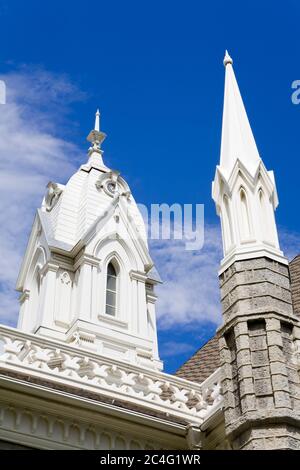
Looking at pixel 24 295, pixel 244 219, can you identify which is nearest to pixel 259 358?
pixel 244 219

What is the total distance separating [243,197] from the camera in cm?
1134

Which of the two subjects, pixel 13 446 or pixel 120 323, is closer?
pixel 13 446

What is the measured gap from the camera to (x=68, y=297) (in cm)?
2150

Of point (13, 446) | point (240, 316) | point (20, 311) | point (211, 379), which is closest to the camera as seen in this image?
point (240, 316)

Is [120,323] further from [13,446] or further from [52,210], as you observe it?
[13,446]

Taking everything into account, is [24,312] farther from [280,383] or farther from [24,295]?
[280,383]

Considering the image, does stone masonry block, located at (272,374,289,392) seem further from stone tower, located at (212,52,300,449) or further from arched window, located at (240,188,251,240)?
arched window, located at (240,188,251,240)

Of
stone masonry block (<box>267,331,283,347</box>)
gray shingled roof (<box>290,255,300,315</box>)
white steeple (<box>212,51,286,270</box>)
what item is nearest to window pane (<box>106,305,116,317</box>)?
gray shingled roof (<box>290,255,300,315</box>)

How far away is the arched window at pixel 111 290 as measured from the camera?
2139cm

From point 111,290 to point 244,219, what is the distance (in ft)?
36.6

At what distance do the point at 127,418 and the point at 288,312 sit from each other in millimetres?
3155

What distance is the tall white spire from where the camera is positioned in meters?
11.5

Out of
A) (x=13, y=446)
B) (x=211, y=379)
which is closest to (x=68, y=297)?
(x=211, y=379)
